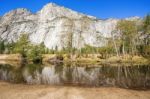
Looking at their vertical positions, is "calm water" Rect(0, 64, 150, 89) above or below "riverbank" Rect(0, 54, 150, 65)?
below

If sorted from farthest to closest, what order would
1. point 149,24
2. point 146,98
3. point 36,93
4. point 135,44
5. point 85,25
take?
point 85,25 < point 135,44 < point 149,24 < point 36,93 < point 146,98

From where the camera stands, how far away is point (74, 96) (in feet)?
76.2

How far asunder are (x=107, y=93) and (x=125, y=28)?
93.1 metres

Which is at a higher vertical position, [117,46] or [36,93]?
[117,46]

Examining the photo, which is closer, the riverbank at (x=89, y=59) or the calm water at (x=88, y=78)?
the calm water at (x=88, y=78)

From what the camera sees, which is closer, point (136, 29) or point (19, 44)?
point (136, 29)

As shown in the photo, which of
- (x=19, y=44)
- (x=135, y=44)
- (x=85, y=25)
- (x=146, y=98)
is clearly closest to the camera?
(x=146, y=98)

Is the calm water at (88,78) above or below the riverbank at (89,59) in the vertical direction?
below

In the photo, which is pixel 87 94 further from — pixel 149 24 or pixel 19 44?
pixel 19 44

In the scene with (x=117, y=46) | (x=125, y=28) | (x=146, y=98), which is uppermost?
(x=125, y=28)

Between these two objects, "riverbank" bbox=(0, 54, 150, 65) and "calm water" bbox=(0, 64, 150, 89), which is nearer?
"calm water" bbox=(0, 64, 150, 89)

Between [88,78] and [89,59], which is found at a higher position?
[89,59]

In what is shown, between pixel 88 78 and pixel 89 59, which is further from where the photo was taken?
pixel 89 59

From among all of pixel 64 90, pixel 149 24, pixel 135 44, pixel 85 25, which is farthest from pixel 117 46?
pixel 64 90
